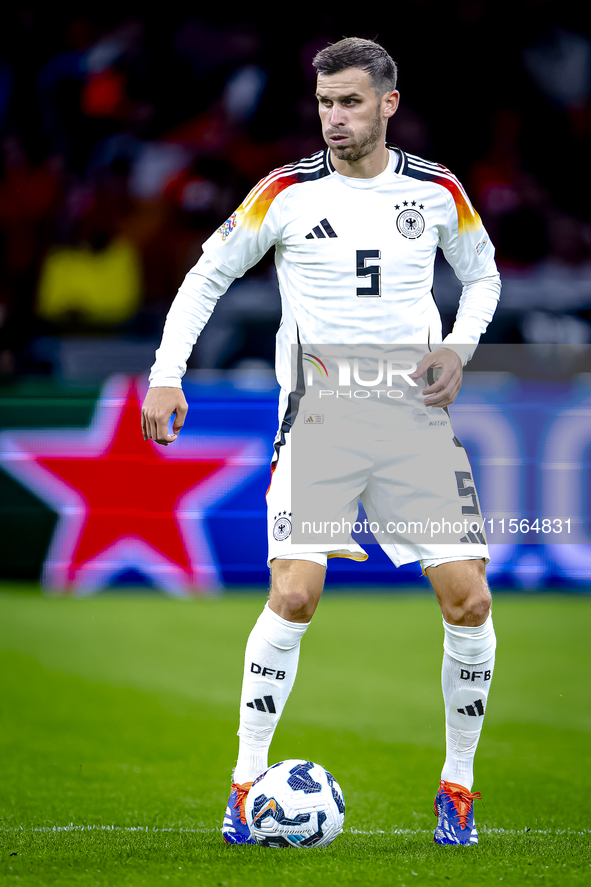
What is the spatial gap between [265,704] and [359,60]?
1783 mm

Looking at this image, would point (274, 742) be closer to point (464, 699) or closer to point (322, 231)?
point (464, 699)

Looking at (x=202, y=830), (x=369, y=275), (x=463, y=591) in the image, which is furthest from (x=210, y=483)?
(x=463, y=591)

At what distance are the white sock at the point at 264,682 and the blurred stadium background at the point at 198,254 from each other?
12.1 ft

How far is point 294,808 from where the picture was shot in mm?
2727

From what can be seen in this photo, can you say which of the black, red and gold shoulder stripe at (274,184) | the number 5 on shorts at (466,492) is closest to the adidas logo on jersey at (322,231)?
the black, red and gold shoulder stripe at (274,184)

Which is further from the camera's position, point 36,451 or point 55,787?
point 36,451

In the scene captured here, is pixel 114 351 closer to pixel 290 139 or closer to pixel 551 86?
pixel 290 139

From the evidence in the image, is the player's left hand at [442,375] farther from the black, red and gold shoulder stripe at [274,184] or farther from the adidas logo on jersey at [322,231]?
the black, red and gold shoulder stripe at [274,184]

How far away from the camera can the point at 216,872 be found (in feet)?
8.53

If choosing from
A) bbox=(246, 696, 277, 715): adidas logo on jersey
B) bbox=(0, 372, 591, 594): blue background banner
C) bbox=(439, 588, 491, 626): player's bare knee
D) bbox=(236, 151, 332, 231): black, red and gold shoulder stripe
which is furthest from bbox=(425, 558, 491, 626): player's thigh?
bbox=(0, 372, 591, 594): blue background banner

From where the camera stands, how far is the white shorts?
2.87 meters

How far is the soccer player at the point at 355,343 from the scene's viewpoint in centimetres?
288

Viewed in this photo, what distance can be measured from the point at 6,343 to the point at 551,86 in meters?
5.25

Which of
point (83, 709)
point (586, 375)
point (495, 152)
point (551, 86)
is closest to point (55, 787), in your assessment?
point (83, 709)
